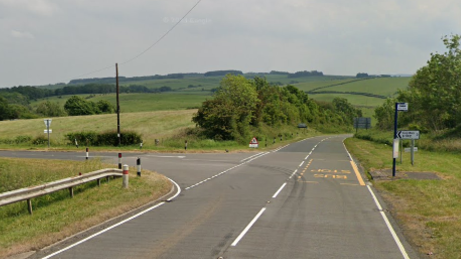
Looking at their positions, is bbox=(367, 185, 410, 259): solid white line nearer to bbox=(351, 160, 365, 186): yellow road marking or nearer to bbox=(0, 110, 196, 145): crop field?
bbox=(351, 160, 365, 186): yellow road marking

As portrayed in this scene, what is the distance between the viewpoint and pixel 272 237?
10.2m

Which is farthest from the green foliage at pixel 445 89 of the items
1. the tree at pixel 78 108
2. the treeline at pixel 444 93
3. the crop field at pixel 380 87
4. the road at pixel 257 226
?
the crop field at pixel 380 87

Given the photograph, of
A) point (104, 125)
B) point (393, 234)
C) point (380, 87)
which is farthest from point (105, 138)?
point (380, 87)

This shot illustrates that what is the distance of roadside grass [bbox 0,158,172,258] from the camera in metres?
10.2

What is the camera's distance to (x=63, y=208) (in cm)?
1330

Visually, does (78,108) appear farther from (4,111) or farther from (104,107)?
(4,111)

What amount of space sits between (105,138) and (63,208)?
3211 centimetres

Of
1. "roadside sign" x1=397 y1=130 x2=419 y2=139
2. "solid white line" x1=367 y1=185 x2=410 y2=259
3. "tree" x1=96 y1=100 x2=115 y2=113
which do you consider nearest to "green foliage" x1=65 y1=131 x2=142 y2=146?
"roadside sign" x1=397 y1=130 x2=419 y2=139

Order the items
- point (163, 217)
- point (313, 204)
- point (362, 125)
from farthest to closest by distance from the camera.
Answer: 1. point (362, 125)
2. point (313, 204)
3. point (163, 217)

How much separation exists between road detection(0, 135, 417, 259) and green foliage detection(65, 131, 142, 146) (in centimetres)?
2523

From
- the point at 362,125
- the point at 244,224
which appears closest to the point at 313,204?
the point at 244,224

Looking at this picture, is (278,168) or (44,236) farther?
(278,168)

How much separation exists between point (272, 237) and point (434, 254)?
3655mm

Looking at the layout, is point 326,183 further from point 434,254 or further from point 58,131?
point 58,131
